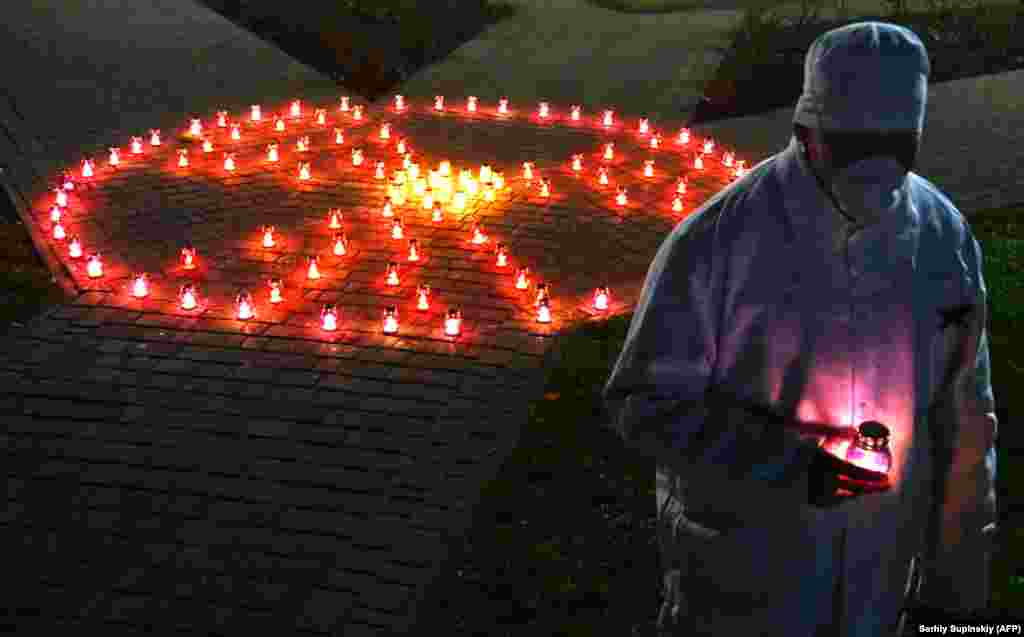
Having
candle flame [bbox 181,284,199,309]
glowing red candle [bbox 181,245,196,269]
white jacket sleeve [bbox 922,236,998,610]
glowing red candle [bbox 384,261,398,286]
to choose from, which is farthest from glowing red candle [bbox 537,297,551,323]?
white jacket sleeve [bbox 922,236,998,610]

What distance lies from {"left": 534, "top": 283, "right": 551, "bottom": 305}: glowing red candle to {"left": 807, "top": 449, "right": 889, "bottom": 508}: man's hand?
6.24m

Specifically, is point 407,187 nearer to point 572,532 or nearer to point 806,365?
point 572,532

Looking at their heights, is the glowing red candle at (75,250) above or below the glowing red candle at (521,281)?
above

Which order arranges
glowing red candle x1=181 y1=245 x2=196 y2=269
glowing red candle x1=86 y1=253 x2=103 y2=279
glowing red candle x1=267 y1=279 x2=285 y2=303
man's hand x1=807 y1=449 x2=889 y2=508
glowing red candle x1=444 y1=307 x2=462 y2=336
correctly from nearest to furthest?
1. man's hand x1=807 y1=449 x2=889 y2=508
2. glowing red candle x1=444 y1=307 x2=462 y2=336
3. glowing red candle x1=267 y1=279 x2=285 y2=303
4. glowing red candle x1=86 y1=253 x2=103 y2=279
5. glowing red candle x1=181 y1=245 x2=196 y2=269

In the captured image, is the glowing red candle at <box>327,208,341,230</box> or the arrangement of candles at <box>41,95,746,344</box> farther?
the glowing red candle at <box>327,208,341,230</box>

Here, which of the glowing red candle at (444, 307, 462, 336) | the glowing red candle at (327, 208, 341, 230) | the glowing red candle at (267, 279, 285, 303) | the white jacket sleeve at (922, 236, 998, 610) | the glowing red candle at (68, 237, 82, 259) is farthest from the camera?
the glowing red candle at (327, 208, 341, 230)

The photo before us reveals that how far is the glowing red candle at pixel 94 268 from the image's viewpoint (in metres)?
9.46

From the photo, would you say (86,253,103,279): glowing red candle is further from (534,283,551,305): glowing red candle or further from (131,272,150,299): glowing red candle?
(534,283,551,305): glowing red candle

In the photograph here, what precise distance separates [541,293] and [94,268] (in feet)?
11.8

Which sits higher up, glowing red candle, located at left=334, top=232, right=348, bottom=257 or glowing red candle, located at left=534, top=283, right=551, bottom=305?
glowing red candle, located at left=334, top=232, right=348, bottom=257

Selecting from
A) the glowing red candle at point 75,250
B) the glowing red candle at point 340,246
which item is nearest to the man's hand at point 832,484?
the glowing red candle at point 340,246

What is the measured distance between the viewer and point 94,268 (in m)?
9.48

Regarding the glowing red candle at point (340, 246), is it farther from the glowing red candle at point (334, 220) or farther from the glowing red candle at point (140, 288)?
the glowing red candle at point (140, 288)

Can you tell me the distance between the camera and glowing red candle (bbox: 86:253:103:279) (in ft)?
31.0
